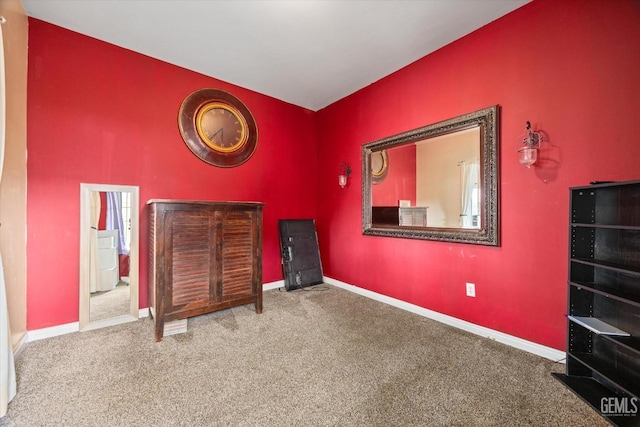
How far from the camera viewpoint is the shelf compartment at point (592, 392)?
50.1 inches

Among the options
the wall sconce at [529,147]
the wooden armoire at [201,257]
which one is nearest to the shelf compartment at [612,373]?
the wall sconce at [529,147]

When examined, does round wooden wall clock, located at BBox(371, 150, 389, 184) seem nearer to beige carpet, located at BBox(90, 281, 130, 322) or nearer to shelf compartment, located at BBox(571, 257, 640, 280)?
shelf compartment, located at BBox(571, 257, 640, 280)

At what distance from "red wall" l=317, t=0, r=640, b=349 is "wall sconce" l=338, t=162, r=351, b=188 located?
897 millimetres

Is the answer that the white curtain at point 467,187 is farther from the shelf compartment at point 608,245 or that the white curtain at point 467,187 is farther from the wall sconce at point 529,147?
the shelf compartment at point 608,245

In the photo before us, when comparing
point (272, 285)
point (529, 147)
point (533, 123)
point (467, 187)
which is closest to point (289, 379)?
point (272, 285)

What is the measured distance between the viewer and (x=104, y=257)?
2.47m

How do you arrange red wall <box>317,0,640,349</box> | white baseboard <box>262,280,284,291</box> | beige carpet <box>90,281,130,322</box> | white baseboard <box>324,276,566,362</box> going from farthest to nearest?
white baseboard <box>262,280,284,291</box> → beige carpet <box>90,281,130,322</box> → white baseboard <box>324,276,566,362</box> → red wall <box>317,0,640,349</box>

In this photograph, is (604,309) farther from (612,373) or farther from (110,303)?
(110,303)

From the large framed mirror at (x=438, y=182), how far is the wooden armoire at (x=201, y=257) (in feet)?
4.97

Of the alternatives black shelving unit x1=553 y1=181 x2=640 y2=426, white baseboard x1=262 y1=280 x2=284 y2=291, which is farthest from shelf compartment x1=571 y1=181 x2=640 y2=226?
white baseboard x1=262 y1=280 x2=284 y2=291

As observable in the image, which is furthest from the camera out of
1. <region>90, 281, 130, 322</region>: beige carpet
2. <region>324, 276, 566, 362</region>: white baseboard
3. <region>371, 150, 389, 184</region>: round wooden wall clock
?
<region>371, 150, 389, 184</region>: round wooden wall clock

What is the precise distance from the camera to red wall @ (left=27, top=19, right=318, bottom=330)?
2.15m

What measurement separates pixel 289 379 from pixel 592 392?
1799mm

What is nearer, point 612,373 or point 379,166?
point 612,373
